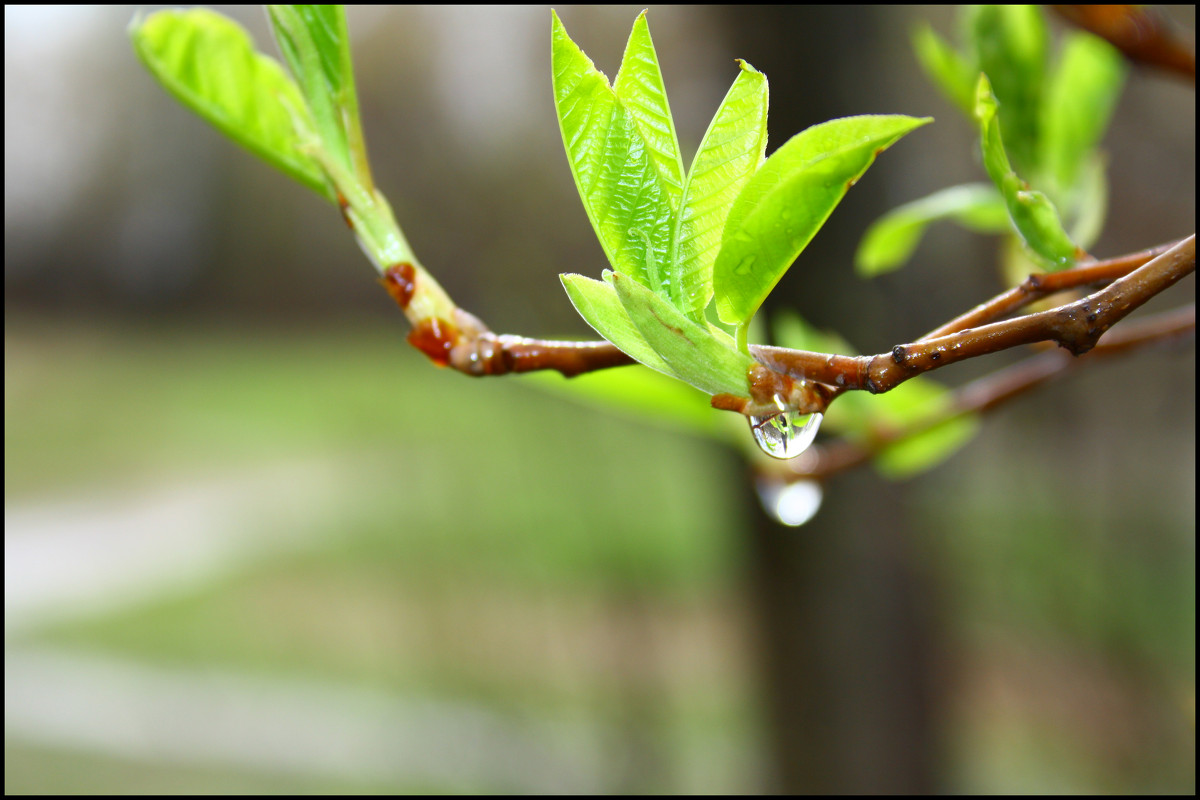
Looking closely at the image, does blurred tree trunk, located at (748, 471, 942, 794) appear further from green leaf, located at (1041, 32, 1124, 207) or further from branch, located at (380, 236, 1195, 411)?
branch, located at (380, 236, 1195, 411)

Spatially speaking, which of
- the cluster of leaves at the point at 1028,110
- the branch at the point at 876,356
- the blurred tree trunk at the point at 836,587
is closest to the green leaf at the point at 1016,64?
the cluster of leaves at the point at 1028,110

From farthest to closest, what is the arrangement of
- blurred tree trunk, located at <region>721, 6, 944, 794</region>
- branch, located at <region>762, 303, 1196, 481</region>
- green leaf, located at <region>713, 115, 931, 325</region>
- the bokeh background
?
the bokeh background < blurred tree trunk, located at <region>721, 6, 944, 794</region> < branch, located at <region>762, 303, 1196, 481</region> < green leaf, located at <region>713, 115, 931, 325</region>

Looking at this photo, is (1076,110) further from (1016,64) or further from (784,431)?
(784,431)

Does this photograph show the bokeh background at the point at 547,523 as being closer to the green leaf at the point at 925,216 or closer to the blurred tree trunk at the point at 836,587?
the blurred tree trunk at the point at 836,587

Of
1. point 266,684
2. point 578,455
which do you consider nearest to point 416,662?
point 266,684

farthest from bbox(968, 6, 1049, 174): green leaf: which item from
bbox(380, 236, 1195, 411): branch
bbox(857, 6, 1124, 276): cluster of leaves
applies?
bbox(380, 236, 1195, 411): branch

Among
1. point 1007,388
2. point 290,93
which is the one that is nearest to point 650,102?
point 290,93

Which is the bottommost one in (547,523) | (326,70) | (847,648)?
(847,648)
